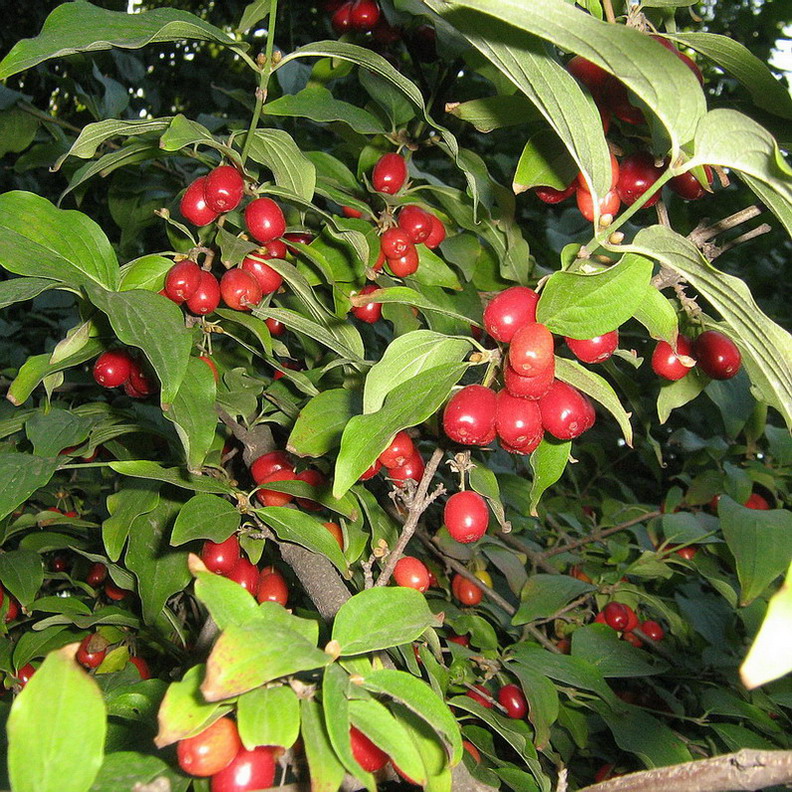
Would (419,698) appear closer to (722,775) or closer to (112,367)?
(722,775)

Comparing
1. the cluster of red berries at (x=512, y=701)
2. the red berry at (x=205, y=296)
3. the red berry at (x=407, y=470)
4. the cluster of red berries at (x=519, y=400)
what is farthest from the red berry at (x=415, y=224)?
the cluster of red berries at (x=512, y=701)

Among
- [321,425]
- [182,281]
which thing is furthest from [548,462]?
[182,281]

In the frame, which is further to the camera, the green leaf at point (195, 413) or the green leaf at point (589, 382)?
the green leaf at point (195, 413)

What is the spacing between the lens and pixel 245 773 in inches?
28.6

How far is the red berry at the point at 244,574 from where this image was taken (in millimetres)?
1289

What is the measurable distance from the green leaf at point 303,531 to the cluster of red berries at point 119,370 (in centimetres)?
35

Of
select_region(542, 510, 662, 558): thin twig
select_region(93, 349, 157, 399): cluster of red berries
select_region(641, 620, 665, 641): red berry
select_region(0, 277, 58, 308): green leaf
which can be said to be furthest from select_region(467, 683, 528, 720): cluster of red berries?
select_region(0, 277, 58, 308): green leaf

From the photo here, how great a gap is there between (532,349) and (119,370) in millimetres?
784

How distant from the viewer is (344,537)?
127cm

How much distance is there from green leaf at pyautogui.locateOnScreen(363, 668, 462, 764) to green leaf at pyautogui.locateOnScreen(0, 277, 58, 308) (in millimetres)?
706

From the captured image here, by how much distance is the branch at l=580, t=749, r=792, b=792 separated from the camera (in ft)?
1.60

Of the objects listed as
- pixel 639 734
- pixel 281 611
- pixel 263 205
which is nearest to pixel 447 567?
pixel 639 734

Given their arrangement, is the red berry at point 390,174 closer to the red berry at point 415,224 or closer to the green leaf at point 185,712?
the red berry at point 415,224

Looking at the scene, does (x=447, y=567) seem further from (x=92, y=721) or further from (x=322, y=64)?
(x=92, y=721)
